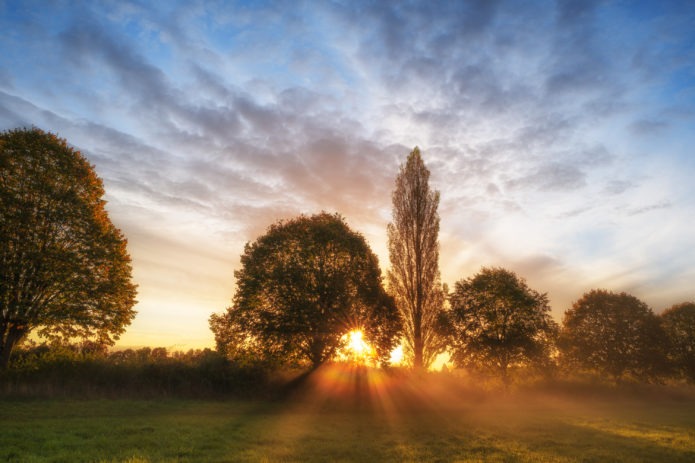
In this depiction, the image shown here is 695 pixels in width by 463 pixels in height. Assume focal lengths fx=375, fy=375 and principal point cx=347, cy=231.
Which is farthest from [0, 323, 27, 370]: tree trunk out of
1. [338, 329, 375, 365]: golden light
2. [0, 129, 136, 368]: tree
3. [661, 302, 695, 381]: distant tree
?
[661, 302, 695, 381]: distant tree

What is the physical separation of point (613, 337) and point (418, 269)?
38700 mm

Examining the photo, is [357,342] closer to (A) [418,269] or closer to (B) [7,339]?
(A) [418,269]

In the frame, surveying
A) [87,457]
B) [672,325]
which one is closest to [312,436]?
[87,457]

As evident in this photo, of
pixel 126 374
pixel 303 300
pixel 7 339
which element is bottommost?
pixel 126 374

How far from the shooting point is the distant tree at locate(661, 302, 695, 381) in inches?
2328

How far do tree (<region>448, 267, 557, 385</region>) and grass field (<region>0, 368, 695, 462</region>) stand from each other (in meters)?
15.2

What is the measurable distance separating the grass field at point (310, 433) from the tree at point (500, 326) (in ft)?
50.0

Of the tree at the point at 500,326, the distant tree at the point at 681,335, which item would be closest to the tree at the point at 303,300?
the tree at the point at 500,326

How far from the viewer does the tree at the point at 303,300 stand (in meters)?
34.3

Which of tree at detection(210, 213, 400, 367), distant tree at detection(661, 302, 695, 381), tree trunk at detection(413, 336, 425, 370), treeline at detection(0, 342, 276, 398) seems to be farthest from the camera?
distant tree at detection(661, 302, 695, 381)

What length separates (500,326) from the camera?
1751 inches

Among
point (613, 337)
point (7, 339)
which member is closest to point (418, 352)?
A: point (7, 339)

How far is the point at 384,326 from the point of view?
125 feet

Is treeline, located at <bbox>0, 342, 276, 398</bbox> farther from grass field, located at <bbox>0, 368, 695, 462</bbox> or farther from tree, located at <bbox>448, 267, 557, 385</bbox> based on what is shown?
tree, located at <bbox>448, 267, 557, 385</bbox>
